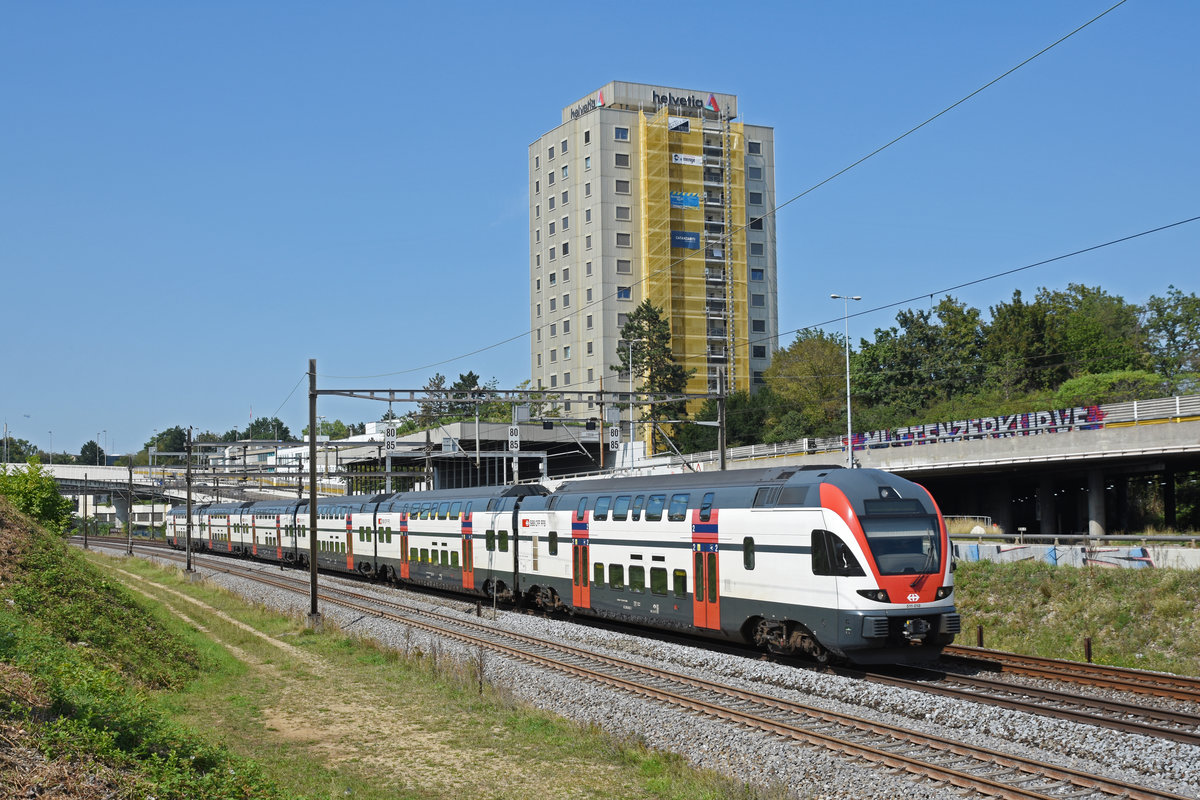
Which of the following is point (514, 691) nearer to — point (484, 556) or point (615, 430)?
point (484, 556)

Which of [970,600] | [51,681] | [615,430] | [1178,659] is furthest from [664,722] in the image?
[615,430]

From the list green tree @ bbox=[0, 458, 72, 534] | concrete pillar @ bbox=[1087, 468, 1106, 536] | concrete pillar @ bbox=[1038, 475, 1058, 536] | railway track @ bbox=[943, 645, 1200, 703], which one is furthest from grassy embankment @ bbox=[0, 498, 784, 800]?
concrete pillar @ bbox=[1038, 475, 1058, 536]

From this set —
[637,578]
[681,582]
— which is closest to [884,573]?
[681,582]

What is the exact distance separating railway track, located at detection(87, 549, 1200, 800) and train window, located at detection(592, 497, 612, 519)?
385 centimetres

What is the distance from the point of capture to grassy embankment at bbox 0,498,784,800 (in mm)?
10992

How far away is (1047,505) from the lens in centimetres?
5122

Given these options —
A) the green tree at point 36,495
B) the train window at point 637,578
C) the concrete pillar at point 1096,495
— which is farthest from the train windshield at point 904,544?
the green tree at point 36,495

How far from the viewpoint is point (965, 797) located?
12.4 meters

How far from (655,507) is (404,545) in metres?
20.9

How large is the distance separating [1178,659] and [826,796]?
52.8 ft

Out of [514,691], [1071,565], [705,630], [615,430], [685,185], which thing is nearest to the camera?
[514,691]

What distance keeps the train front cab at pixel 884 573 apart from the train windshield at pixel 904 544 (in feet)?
0.06

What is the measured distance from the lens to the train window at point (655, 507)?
84.2 feet

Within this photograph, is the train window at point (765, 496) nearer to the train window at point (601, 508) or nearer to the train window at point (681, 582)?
the train window at point (681, 582)
